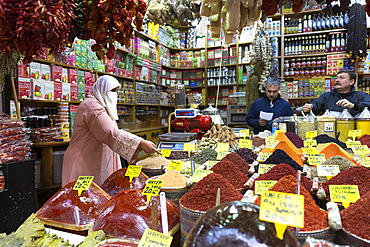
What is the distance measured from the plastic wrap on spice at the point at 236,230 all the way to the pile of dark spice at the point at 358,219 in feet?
0.67

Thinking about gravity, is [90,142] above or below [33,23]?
below

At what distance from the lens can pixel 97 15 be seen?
153 centimetres

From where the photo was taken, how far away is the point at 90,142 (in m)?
2.18

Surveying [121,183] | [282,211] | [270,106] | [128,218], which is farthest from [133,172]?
[270,106]

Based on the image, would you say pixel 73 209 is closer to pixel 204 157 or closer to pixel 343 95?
pixel 204 157

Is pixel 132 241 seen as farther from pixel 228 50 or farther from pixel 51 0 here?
pixel 228 50

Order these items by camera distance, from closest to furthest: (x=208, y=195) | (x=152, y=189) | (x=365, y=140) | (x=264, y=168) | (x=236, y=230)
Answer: (x=236, y=230) → (x=208, y=195) → (x=152, y=189) → (x=264, y=168) → (x=365, y=140)

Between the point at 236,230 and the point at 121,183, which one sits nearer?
the point at 236,230

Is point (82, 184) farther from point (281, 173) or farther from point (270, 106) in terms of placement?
point (270, 106)

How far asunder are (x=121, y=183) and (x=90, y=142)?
963mm

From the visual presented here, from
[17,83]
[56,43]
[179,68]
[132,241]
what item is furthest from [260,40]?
[132,241]

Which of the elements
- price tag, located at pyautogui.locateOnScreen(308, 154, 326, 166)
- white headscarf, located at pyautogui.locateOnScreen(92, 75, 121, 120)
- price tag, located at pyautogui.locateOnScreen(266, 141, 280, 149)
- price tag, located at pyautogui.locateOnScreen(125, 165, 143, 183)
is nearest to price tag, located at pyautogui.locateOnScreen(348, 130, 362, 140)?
price tag, located at pyautogui.locateOnScreen(266, 141, 280, 149)

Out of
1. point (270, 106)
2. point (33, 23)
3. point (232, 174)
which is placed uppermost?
point (33, 23)

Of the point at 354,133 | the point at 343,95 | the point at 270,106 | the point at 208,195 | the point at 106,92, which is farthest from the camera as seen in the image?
the point at 270,106
